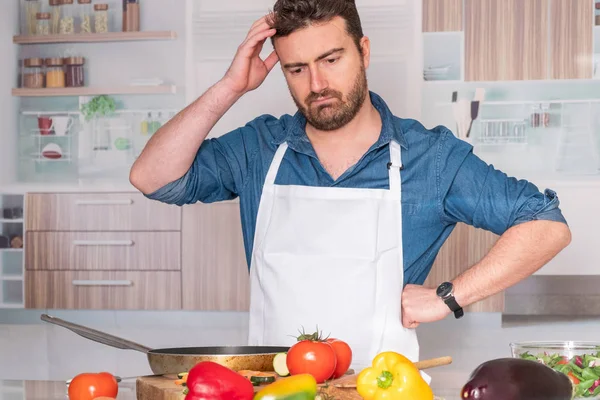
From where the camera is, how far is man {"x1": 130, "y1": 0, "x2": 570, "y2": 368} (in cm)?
176

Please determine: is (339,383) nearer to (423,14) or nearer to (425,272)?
(425,272)

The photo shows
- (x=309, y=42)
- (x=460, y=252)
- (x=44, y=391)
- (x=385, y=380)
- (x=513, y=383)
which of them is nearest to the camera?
(x=513, y=383)

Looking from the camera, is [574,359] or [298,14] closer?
[574,359]

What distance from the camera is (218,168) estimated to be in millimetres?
1992

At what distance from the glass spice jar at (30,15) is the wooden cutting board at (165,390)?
189 inches

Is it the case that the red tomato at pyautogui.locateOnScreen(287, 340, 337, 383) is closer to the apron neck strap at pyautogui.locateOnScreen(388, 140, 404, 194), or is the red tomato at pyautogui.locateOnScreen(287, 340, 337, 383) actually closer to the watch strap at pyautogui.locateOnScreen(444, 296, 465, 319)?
the watch strap at pyautogui.locateOnScreen(444, 296, 465, 319)

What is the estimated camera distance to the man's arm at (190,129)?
74.2 inches

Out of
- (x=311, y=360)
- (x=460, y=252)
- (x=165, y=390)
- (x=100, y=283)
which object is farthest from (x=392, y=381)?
(x=100, y=283)

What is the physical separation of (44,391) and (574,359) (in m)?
0.71

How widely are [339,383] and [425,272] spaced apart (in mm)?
957

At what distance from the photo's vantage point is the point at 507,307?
19.6ft

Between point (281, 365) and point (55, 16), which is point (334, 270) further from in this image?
point (55, 16)

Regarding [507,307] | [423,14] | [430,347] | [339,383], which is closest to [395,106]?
[423,14]

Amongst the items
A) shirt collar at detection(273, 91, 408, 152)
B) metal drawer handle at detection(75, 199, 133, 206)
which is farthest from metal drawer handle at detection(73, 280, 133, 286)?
shirt collar at detection(273, 91, 408, 152)
